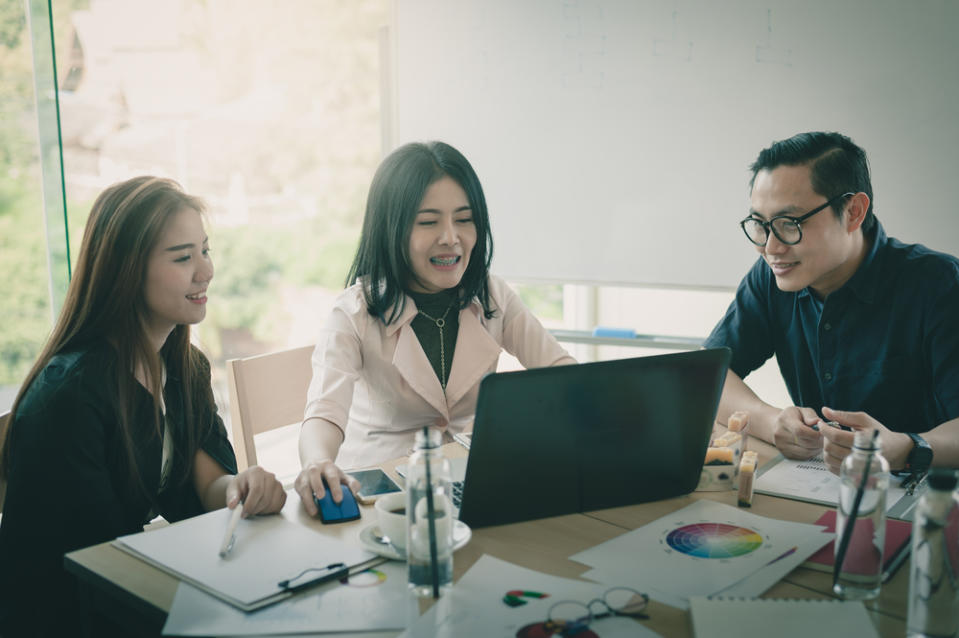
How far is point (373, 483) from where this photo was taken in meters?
1.23

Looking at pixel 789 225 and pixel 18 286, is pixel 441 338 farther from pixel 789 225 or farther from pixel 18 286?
pixel 18 286

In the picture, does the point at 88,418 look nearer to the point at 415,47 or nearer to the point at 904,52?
the point at 415,47

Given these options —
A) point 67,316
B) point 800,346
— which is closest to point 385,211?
point 67,316

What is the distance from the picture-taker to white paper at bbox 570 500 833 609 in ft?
2.97

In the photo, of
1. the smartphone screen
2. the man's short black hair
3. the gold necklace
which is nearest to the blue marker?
the gold necklace

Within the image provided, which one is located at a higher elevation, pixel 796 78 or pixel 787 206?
pixel 796 78

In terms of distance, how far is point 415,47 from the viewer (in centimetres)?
255

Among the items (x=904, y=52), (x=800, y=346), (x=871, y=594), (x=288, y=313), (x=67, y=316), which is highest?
(x=904, y=52)

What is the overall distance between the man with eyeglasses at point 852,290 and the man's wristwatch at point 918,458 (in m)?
0.24

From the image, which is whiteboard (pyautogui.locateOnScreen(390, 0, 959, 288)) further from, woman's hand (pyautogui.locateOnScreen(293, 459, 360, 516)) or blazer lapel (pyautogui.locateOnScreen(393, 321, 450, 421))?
woman's hand (pyautogui.locateOnScreen(293, 459, 360, 516))

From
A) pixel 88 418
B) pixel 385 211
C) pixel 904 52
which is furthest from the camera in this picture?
pixel 904 52

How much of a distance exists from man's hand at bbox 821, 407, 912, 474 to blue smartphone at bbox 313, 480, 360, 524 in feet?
2.37

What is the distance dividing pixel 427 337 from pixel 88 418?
28.3 inches

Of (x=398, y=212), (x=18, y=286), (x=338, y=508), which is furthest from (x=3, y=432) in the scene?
(x=18, y=286)
